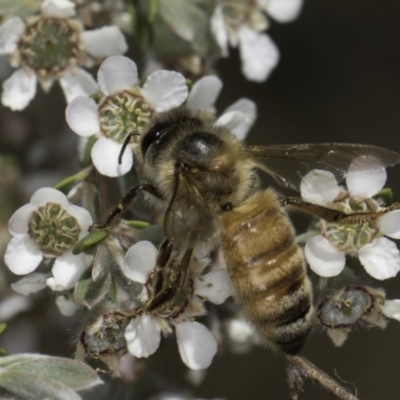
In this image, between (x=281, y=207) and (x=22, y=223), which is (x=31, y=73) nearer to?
(x=22, y=223)

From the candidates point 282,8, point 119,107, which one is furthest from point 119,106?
point 282,8

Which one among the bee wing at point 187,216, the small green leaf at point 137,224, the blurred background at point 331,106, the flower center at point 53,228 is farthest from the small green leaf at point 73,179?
the blurred background at point 331,106

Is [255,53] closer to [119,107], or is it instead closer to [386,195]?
[119,107]

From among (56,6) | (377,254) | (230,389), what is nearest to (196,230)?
(377,254)

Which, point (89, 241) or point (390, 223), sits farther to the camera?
point (390, 223)

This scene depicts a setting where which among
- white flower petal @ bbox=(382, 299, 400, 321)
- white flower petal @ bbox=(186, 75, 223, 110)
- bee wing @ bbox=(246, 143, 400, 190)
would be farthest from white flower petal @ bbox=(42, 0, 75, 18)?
white flower petal @ bbox=(382, 299, 400, 321)

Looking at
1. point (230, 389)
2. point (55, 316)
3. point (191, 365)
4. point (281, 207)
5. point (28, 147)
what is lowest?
point (230, 389)
